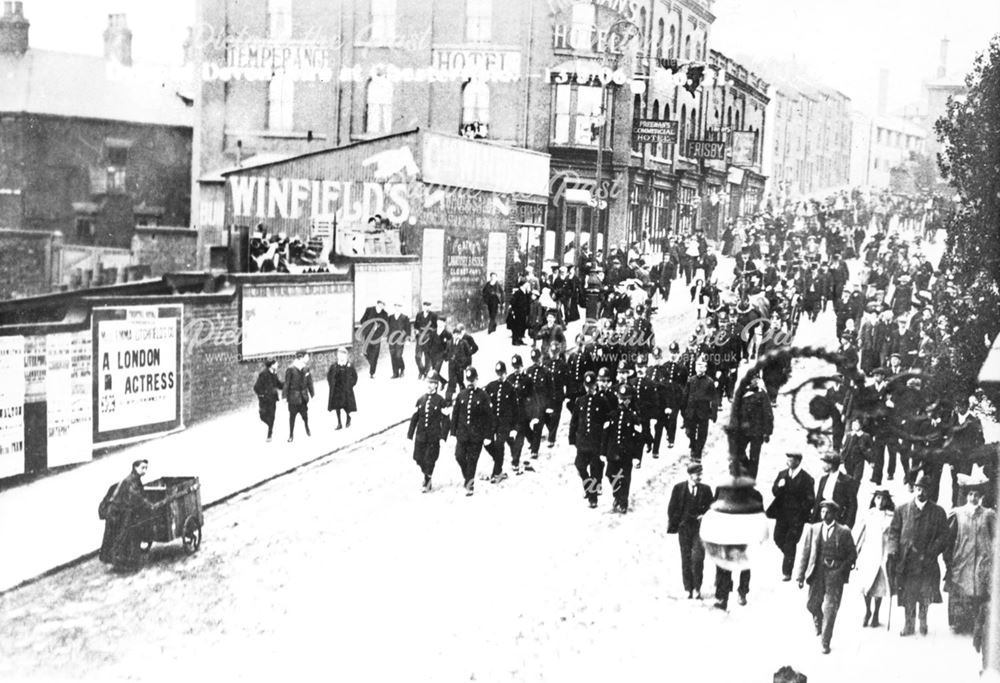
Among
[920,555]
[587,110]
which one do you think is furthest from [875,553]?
[587,110]

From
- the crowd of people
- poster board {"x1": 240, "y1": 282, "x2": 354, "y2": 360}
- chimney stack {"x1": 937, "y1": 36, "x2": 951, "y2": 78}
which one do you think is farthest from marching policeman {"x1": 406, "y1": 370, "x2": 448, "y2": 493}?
chimney stack {"x1": 937, "y1": 36, "x2": 951, "y2": 78}

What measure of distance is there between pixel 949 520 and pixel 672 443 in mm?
2327

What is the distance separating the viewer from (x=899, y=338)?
9.19 metres

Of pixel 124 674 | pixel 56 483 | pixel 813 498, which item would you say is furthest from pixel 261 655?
pixel 813 498

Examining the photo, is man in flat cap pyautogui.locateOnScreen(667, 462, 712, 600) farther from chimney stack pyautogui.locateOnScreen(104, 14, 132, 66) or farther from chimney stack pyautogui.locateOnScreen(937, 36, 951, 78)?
chimney stack pyautogui.locateOnScreen(104, 14, 132, 66)

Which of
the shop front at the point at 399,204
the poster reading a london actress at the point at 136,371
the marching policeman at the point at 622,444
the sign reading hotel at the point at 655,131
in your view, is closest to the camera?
the poster reading a london actress at the point at 136,371

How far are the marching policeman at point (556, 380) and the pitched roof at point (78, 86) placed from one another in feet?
13.4

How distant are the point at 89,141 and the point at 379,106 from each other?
9.16 feet

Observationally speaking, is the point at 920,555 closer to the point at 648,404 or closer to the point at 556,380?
the point at 648,404

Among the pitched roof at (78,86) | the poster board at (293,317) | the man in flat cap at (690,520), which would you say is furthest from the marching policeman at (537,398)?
the pitched roof at (78,86)

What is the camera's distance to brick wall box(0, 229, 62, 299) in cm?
926

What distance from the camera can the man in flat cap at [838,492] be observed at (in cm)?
877

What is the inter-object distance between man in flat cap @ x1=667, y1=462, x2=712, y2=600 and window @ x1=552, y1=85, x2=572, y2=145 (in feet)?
10.3

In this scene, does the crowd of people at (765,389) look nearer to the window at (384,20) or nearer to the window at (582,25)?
the window at (582,25)
